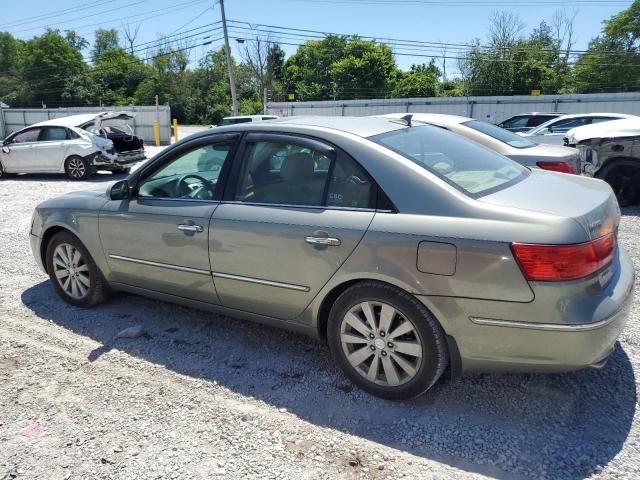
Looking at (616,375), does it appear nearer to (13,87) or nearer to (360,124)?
(360,124)

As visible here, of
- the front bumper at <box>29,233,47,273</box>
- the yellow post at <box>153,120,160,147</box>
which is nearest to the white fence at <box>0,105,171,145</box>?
the yellow post at <box>153,120,160,147</box>

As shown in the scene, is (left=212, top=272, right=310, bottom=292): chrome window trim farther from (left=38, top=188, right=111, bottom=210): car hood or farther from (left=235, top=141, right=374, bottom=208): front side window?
(left=38, top=188, right=111, bottom=210): car hood

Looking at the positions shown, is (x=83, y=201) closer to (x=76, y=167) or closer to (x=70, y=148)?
(x=76, y=167)

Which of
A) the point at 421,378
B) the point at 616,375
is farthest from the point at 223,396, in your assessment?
the point at 616,375

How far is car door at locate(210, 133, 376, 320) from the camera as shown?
288 cm

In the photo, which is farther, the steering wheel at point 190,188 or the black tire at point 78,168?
the black tire at point 78,168

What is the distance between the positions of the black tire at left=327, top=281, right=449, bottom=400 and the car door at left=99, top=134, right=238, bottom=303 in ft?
3.33

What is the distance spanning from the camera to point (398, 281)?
8.71 ft

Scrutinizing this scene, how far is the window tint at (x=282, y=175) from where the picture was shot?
3.07 m

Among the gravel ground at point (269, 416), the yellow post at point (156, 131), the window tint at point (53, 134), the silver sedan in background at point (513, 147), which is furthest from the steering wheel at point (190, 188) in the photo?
the yellow post at point (156, 131)

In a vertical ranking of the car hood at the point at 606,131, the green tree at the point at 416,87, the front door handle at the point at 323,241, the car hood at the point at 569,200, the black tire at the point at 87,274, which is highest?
the green tree at the point at 416,87

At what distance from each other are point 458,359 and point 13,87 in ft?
277

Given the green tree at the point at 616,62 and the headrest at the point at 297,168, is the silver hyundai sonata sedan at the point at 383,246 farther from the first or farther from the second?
the green tree at the point at 616,62

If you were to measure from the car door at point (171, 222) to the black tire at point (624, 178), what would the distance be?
264 inches
